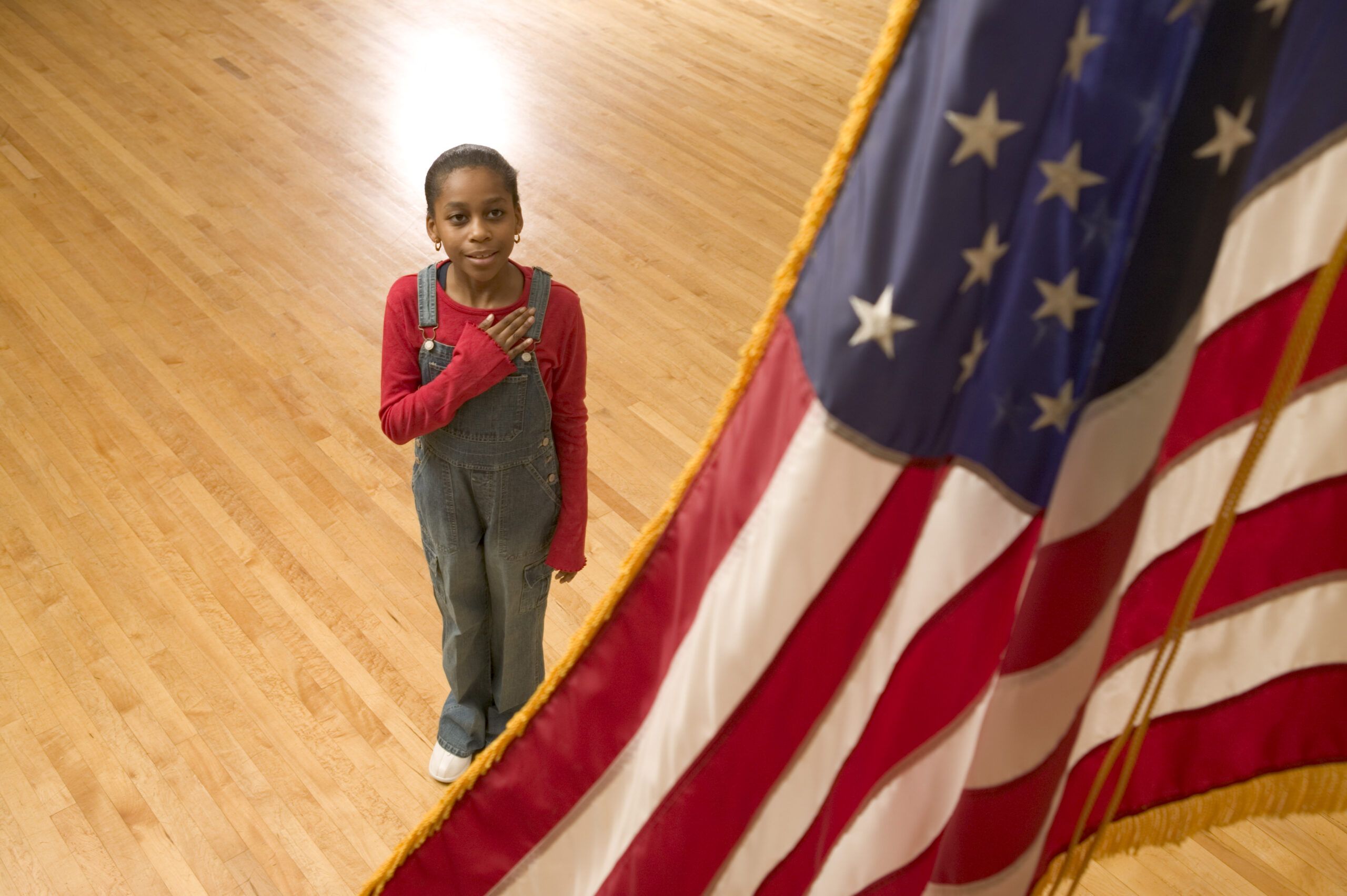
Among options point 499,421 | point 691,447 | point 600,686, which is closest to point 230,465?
point 691,447

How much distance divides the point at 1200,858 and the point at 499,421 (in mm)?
1668

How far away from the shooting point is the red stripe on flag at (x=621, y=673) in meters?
0.88

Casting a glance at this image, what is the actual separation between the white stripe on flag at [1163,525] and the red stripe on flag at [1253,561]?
0.6 inches

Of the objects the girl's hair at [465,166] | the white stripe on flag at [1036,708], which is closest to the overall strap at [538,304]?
the girl's hair at [465,166]

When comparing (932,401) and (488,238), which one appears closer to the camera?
(932,401)

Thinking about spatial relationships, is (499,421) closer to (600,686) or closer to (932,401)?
(600,686)

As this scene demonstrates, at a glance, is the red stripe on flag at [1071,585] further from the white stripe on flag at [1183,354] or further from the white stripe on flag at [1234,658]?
the white stripe on flag at [1234,658]

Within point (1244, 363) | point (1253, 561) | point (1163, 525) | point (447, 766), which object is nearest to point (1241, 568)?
point (1253, 561)

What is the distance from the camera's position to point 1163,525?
1.05 metres

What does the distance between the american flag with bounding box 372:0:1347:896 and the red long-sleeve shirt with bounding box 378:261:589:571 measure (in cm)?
82

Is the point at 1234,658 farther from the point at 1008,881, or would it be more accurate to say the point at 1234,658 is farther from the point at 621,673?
the point at 621,673

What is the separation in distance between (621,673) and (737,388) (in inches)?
10.9

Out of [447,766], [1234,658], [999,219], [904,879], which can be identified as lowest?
[447,766]

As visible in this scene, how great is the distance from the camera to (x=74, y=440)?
10.6ft
